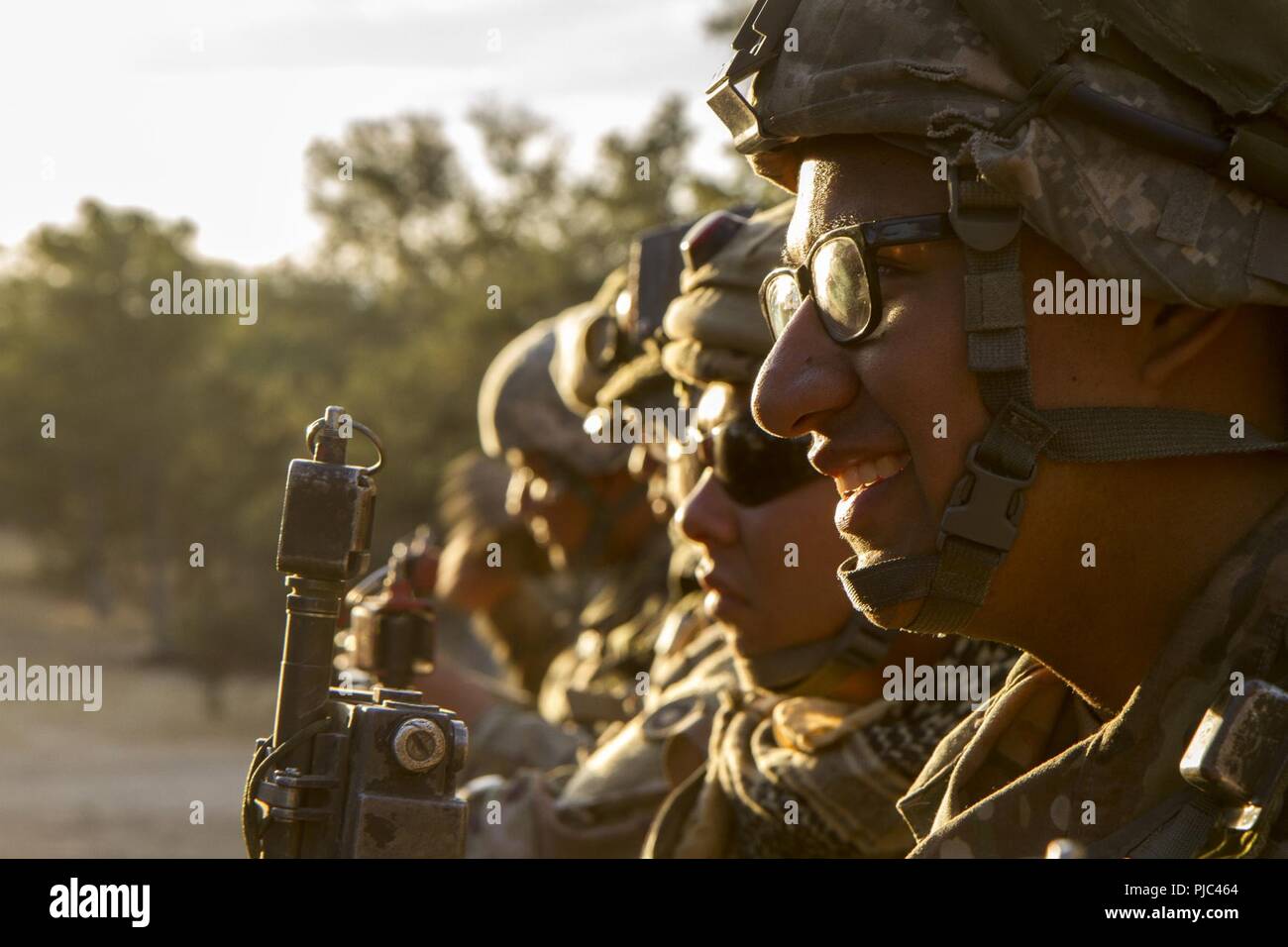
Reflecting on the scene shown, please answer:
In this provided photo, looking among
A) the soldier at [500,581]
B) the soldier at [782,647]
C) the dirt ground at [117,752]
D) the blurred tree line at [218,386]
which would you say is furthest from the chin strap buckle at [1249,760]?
the blurred tree line at [218,386]

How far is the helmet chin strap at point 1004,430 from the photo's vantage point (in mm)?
2662

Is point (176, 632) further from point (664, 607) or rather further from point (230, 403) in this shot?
point (664, 607)

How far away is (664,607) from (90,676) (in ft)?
85.0

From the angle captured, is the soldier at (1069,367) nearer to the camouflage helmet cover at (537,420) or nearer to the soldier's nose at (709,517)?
the soldier's nose at (709,517)

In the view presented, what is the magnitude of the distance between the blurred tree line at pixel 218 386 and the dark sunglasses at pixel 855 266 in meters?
19.6

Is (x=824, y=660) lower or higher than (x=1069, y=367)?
lower

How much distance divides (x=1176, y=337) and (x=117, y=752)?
23.3 m

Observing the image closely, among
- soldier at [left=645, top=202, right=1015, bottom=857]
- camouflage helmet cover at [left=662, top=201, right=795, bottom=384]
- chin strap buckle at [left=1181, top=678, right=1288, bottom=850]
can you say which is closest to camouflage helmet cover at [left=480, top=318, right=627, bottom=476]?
camouflage helmet cover at [left=662, top=201, right=795, bottom=384]

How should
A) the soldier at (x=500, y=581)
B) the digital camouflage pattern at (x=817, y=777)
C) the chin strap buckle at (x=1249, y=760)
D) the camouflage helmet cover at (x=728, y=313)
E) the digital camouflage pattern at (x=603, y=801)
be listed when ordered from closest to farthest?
1. the chin strap buckle at (x=1249, y=760)
2. the digital camouflage pattern at (x=817, y=777)
3. the camouflage helmet cover at (x=728, y=313)
4. the digital camouflage pattern at (x=603, y=801)
5. the soldier at (x=500, y=581)

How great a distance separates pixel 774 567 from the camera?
4.03 meters

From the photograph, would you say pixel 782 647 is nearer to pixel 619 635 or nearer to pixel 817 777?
pixel 817 777

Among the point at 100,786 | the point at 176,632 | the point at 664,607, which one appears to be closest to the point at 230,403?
the point at 176,632

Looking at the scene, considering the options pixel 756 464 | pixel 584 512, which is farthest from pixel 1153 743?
pixel 584 512

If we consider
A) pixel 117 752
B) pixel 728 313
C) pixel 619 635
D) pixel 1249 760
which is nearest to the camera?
pixel 1249 760
